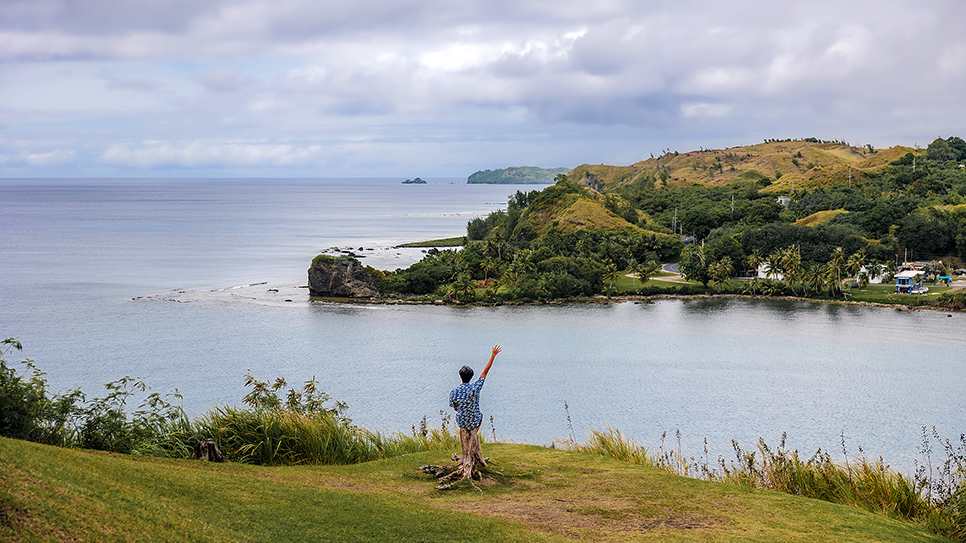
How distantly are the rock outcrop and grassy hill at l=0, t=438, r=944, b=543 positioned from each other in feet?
189

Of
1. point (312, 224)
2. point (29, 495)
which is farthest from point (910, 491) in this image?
point (312, 224)

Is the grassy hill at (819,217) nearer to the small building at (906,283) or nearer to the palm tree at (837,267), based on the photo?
the palm tree at (837,267)

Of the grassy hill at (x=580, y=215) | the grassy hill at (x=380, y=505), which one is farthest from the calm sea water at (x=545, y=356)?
the grassy hill at (x=580, y=215)

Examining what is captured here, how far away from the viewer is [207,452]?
31.4ft

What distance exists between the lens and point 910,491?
31.4 feet

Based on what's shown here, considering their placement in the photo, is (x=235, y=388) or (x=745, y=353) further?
(x=745, y=353)

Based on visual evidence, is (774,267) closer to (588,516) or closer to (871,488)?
(871,488)

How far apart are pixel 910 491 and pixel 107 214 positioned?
181091 mm

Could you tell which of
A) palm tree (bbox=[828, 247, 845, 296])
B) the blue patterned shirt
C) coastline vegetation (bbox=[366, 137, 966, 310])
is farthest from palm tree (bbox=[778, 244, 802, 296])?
the blue patterned shirt

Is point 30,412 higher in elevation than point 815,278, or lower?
lower

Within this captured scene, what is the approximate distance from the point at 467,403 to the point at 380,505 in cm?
183

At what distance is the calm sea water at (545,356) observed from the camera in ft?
105

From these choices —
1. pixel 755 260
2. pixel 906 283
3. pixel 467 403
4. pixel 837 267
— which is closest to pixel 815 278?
pixel 837 267

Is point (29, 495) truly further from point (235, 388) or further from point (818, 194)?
point (818, 194)
